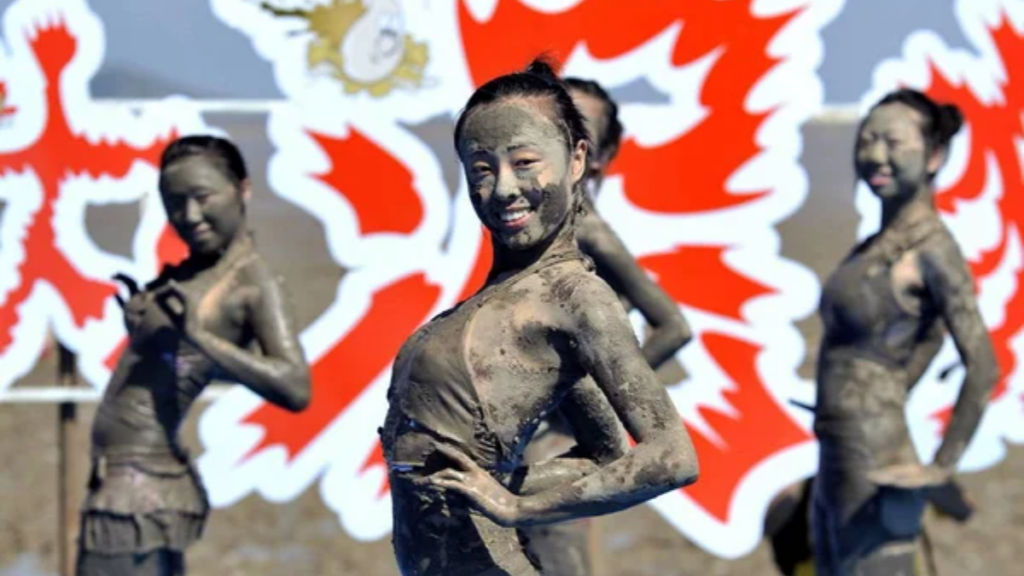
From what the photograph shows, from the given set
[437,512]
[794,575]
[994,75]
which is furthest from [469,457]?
[994,75]

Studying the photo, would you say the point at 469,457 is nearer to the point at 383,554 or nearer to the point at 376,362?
the point at 376,362

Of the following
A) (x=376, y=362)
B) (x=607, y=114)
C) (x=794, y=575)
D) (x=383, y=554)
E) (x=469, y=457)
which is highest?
(x=607, y=114)

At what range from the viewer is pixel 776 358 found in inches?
277

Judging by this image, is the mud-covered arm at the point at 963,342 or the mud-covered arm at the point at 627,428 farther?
the mud-covered arm at the point at 963,342

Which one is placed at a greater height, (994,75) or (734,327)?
(994,75)

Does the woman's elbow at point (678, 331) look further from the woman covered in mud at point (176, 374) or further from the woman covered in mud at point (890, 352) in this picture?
the woman covered in mud at point (176, 374)

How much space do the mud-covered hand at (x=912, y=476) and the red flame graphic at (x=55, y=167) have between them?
2.79 m

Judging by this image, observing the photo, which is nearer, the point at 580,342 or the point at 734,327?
the point at 580,342

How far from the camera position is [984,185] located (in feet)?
A: 23.5

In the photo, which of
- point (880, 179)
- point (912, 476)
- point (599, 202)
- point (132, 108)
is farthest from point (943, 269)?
point (132, 108)

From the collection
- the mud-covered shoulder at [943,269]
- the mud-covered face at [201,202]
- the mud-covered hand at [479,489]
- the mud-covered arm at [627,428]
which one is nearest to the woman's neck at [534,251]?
the mud-covered arm at [627,428]

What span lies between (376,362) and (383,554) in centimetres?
231

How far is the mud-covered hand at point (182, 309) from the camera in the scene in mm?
5164

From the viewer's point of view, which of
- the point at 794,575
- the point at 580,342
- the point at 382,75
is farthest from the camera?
the point at 382,75
